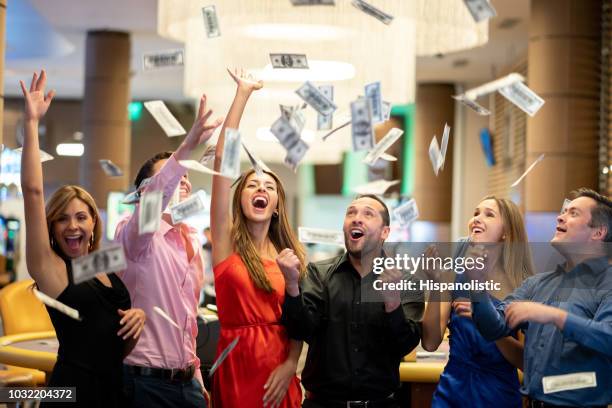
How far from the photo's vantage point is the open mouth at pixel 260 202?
3.25 m

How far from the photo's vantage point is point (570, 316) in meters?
2.77

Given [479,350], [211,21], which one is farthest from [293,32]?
[479,350]

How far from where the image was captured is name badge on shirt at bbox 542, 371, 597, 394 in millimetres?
2834

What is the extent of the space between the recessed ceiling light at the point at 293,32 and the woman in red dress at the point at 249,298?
2.52 m

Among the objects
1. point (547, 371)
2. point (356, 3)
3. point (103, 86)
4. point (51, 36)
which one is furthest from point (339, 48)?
point (51, 36)

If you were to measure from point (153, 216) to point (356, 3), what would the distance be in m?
1.30

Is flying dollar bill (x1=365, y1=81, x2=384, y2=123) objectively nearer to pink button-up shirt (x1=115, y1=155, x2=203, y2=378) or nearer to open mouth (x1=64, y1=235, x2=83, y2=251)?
pink button-up shirt (x1=115, y1=155, x2=203, y2=378)

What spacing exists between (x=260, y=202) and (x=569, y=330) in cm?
119

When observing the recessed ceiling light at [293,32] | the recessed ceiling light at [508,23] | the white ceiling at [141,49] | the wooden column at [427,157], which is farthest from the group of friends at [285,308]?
the wooden column at [427,157]

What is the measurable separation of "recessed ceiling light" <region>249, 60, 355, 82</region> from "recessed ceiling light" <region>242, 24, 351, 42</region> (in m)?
0.18

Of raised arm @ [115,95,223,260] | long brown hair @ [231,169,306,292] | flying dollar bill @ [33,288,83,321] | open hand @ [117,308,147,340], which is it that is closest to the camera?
flying dollar bill @ [33,288,83,321]

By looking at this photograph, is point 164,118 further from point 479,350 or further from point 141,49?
point 141,49

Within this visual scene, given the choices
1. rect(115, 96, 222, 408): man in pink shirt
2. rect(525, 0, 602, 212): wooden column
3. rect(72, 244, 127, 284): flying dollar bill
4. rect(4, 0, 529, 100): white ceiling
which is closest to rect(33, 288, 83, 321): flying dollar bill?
rect(72, 244, 127, 284): flying dollar bill

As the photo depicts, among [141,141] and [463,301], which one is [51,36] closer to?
[141,141]
